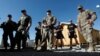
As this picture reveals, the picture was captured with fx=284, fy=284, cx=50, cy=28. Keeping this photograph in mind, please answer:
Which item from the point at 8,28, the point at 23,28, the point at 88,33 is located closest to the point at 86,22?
the point at 88,33

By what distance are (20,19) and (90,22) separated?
343 centimetres

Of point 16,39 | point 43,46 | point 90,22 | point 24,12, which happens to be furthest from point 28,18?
point 90,22

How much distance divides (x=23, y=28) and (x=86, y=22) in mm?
2925

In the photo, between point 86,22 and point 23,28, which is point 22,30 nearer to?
point 23,28

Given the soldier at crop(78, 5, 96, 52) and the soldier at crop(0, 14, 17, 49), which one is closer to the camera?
the soldier at crop(78, 5, 96, 52)

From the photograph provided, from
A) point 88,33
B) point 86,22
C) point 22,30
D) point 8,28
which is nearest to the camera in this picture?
point 88,33

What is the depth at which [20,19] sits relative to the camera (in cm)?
1312

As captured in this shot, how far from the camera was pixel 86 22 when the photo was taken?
11.7 meters

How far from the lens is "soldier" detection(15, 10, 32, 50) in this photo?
1249cm

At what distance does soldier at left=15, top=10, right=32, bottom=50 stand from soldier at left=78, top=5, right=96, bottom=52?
2.30 m

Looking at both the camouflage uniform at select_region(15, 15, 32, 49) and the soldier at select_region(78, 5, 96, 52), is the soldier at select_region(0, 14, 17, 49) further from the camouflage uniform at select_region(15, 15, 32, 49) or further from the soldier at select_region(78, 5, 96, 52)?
the soldier at select_region(78, 5, 96, 52)

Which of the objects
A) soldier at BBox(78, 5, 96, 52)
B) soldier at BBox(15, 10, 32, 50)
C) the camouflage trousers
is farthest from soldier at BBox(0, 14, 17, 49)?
the camouflage trousers

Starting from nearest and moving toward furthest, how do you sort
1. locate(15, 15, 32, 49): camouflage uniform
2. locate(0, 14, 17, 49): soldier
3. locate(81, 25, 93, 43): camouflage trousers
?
locate(81, 25, 93, 43): camouflage trousers → locate(15, 15, 32, 49): camouflage uniform → locate(0, 14, 17, 49): soldier

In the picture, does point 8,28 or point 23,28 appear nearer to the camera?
point 23,28
